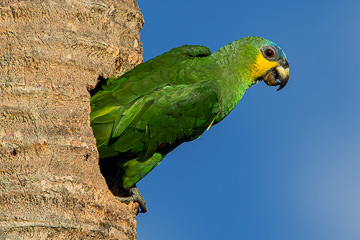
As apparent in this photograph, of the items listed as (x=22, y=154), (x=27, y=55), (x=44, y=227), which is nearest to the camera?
(x=44, y=227)

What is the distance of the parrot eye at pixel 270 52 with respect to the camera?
14.3 feet

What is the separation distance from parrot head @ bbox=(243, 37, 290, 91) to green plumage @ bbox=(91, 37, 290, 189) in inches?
5.9

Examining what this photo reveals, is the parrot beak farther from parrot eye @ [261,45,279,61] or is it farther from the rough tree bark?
the rough tree bark

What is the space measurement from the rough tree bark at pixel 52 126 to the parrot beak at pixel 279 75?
5.36ft

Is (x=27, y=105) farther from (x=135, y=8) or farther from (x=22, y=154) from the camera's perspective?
(x=135, y=8)

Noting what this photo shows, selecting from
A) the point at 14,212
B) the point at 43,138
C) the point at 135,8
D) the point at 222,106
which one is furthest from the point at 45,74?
the point at 222,106

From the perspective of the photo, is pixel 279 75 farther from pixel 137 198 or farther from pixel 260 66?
pixel 137 198

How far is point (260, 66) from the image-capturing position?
4.35 metres

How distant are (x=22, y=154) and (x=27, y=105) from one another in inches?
12.1

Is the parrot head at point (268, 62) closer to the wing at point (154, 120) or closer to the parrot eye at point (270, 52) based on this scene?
the parrot eye at point (270, 52)

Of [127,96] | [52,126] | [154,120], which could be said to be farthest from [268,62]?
[52,126]

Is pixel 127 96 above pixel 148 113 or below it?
above

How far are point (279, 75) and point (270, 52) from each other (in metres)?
0.23

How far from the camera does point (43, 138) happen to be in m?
2.90
